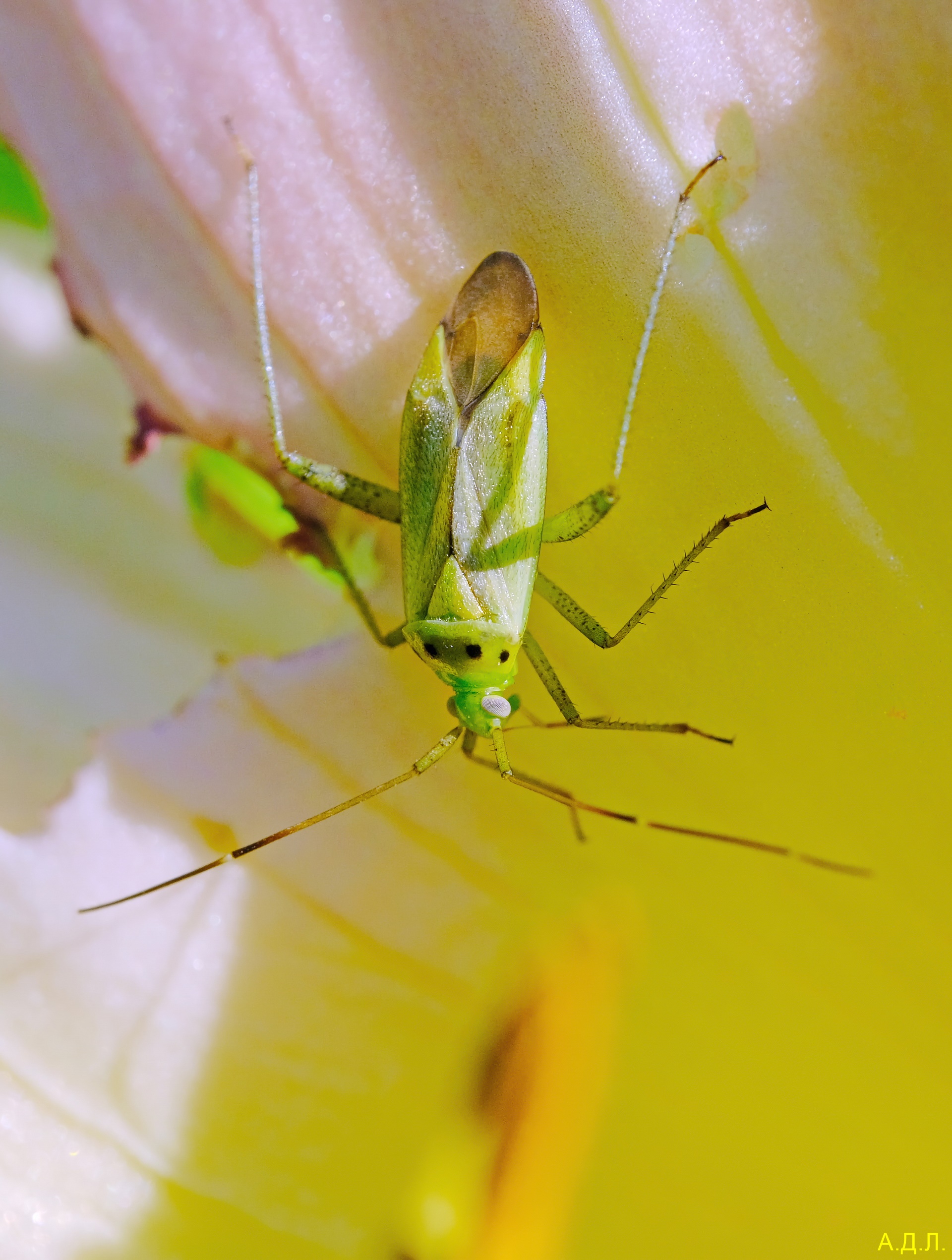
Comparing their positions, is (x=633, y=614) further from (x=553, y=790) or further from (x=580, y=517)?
(x=553, y=790)

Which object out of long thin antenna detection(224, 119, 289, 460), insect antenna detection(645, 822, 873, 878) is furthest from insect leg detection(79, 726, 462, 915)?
long thin antenna detection(224, 119, 289, 460)

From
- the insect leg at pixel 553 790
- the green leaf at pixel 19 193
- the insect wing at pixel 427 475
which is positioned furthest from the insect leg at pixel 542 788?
the green leaf at pixel 19 193

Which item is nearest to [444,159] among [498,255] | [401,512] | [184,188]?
[498,255]

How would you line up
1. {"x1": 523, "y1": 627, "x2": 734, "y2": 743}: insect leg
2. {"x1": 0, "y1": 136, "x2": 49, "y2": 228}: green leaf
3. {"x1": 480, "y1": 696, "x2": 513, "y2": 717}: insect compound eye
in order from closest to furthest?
{"x1": 0, "y1": 136, "x2": 49, "y2": 228}: green leaf, {"x1": 523, "y1": 627, "x2": 734, "y2": 743}: insect leg, {"x1": 480, "y1": 696, "x2": 513, "y2": 717}: insect compound eye

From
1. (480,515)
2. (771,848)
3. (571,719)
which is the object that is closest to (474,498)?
(480,515)

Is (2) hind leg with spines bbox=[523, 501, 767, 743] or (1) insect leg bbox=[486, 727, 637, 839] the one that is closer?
(2) hind leg with spines bbox=[523, 501, 767, 743]

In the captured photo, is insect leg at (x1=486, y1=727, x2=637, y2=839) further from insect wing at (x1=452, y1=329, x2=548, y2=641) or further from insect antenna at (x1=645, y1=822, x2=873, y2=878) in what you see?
insect wing at (x1=452, y1=329, x2=548, y2=641)
